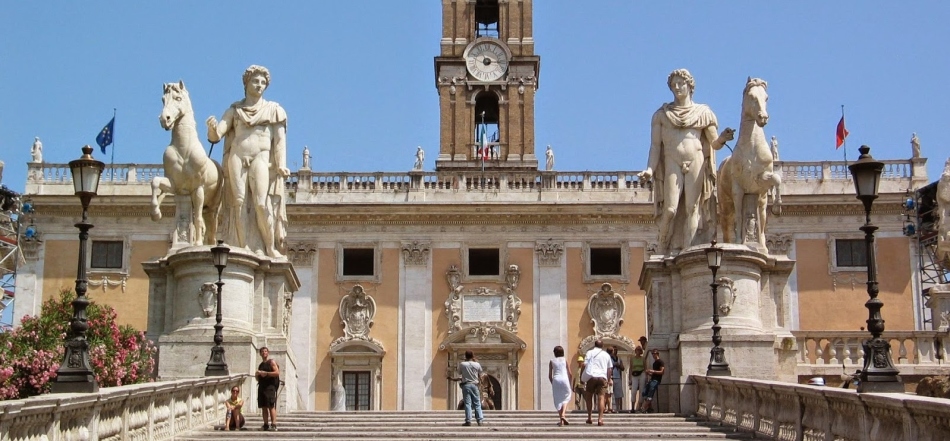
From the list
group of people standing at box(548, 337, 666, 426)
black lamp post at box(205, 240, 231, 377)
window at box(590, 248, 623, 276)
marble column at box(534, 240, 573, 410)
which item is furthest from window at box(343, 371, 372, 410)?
black lamp post at box(205, 240, 231, 377)

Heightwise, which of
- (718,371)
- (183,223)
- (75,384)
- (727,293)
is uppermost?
(183,223)

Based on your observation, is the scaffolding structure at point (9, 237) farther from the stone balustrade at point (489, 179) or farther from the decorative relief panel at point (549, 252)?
the decorative relief panel at point (549, 252)

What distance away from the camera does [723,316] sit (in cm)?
2295

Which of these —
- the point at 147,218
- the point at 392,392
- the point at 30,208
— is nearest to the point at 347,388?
the point at 392,392

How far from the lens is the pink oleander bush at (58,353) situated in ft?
87.4

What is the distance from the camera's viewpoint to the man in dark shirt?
2203 centimetres

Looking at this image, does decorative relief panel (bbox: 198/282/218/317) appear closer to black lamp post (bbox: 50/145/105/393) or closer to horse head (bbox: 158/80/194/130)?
horse head (bbox: 158/80/194/130)

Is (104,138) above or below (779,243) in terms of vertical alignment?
above

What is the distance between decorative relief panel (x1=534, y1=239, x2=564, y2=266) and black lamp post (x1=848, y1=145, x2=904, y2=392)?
1324 inches

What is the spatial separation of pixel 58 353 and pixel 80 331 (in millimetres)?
12868

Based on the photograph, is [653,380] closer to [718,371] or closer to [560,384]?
[718,371]

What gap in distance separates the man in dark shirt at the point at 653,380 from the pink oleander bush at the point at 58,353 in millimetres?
8183

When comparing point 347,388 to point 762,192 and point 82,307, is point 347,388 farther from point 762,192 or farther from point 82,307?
point 82,307

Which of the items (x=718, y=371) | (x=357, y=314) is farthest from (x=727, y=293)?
(x=357, y=314)
